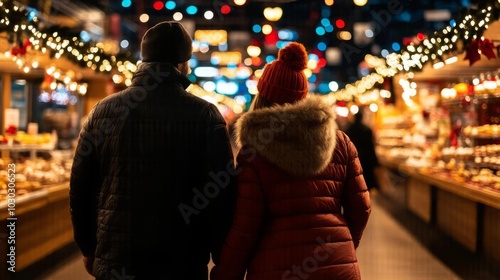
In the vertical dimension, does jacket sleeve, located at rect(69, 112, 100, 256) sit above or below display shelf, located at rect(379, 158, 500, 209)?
above

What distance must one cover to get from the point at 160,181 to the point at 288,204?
520mm

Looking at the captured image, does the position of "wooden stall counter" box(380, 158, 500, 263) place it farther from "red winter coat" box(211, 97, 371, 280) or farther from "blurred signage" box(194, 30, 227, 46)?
"blurred signage" box(194, 30, 227, 46)

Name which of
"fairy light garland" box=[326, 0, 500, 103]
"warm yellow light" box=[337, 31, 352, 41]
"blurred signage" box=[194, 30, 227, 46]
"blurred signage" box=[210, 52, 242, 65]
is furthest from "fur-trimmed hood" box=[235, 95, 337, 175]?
"warm yellow light" box=[337, 31, 352, 41]

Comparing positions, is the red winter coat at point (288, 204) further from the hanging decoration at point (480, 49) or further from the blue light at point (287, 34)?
the blue light at point (287, 34)

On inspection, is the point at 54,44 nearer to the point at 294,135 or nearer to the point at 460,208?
the point at 460,208

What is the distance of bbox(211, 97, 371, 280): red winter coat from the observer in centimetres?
271

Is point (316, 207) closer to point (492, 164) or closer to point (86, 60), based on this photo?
point (492, 164)

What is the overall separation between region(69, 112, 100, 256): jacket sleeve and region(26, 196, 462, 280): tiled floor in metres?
4.58

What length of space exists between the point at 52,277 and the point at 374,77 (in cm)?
1042

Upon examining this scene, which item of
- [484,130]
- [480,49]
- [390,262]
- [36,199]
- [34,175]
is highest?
[480,49]

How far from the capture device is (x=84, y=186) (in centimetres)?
282

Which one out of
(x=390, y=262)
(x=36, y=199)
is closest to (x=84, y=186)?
(x=36, y=199)

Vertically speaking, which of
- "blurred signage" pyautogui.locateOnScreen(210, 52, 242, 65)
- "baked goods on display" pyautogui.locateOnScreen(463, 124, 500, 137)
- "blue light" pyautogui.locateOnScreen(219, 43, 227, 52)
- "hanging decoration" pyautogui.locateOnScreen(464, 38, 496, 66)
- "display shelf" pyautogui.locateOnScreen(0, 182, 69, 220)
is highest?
"blue light" pyautogui.locateOnScreen(219, 43, 227, 52)

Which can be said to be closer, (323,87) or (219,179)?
(219,179)
